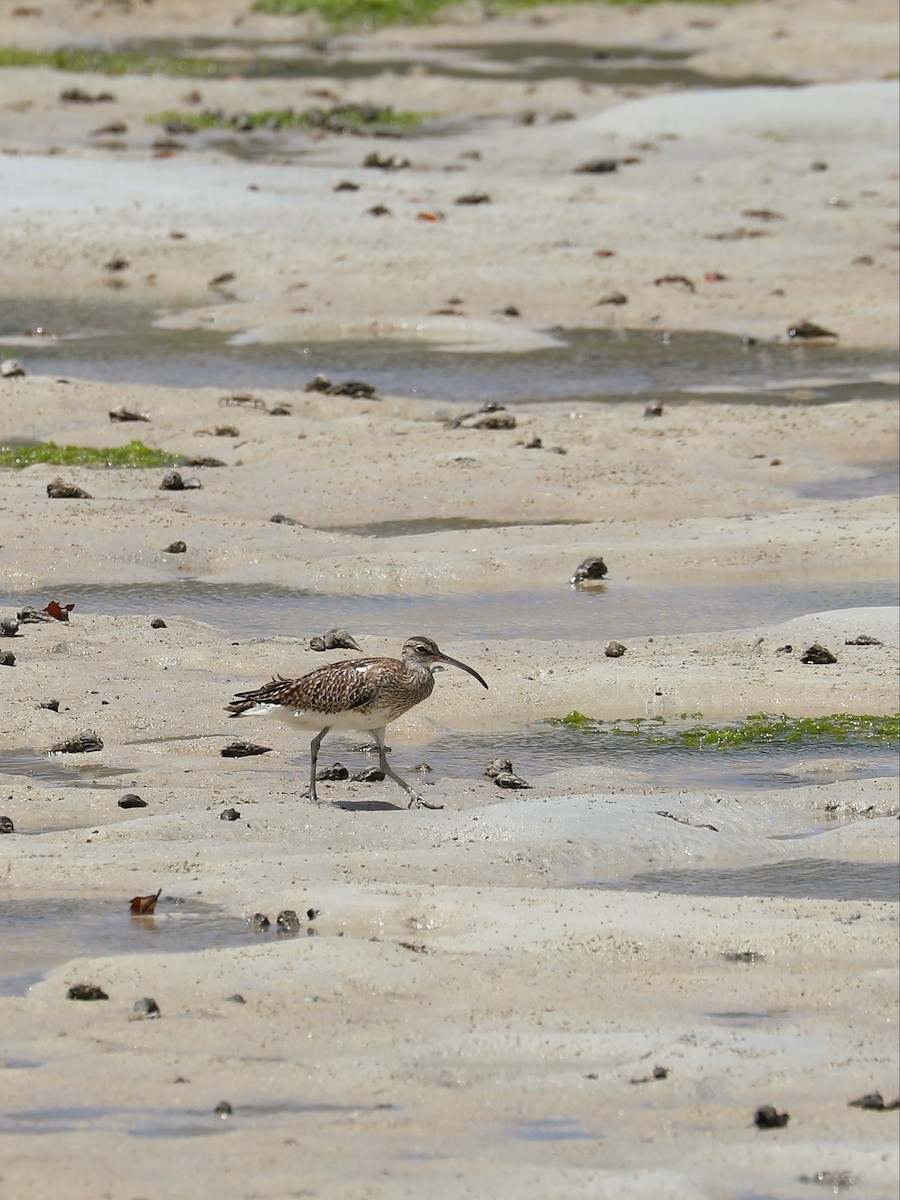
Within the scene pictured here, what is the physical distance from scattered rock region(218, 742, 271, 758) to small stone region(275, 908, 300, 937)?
2.35 m

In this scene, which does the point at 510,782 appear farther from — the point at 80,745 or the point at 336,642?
the point at 336,642

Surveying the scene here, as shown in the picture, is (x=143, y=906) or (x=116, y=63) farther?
(x=116, y=63)

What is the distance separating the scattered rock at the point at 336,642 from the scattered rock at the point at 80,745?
5.94ft

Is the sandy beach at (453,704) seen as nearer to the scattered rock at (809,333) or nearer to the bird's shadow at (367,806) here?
the bird's shadow at (367,806)

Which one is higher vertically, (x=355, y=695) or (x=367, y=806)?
(x=355, y=695)

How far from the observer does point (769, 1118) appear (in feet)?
21.5

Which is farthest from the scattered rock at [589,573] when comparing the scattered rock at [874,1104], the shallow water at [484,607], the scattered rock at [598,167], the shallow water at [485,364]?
the scattered rock at [598,167]

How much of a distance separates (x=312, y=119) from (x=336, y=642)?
890 inches

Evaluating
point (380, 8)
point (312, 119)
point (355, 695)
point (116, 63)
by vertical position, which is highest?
point (380, 8)

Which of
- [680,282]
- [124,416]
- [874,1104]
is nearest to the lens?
[874,1104]

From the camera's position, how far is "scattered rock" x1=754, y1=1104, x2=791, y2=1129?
6559mm

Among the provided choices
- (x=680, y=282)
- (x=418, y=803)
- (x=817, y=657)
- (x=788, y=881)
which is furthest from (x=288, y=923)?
(x=680, y=282)

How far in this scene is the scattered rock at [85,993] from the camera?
7398mm

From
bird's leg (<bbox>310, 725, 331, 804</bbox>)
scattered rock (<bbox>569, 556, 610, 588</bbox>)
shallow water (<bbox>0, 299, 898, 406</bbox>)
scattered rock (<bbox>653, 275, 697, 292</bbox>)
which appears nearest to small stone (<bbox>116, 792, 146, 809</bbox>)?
bird's leg (<bbox>310, 725, 331, 804</bbox>)
